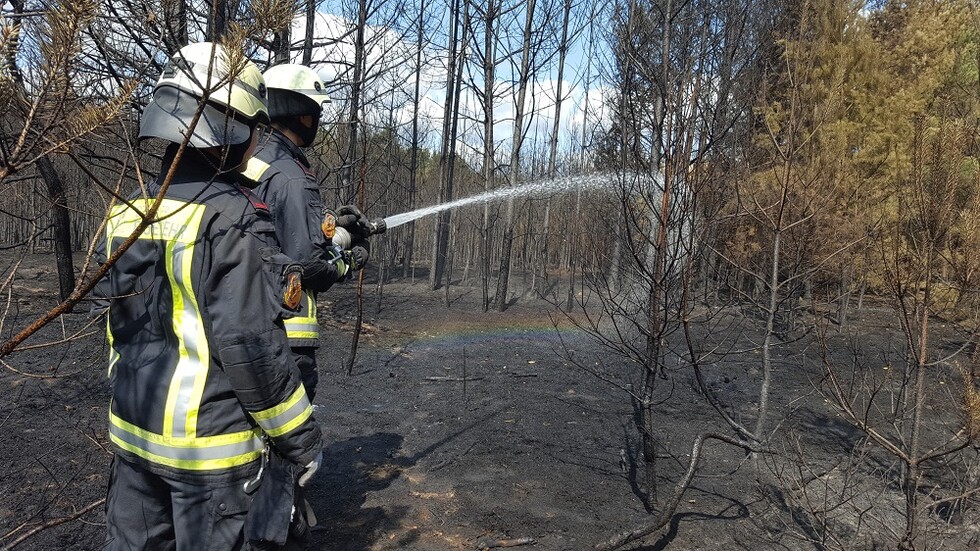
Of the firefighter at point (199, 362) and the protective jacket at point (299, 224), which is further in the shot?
the protective jacket at point (299, 224)

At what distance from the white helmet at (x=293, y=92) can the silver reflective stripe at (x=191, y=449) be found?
6.69 feet

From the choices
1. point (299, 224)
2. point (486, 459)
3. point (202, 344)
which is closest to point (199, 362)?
point (202, 344)

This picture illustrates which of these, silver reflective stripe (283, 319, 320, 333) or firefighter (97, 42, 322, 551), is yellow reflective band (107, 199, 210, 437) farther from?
silver reflective stripe (283, 319, 320, 333)

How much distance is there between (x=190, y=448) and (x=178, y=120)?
1.03 meters

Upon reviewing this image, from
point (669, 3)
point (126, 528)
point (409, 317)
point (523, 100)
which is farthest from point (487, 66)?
point (126, 528)

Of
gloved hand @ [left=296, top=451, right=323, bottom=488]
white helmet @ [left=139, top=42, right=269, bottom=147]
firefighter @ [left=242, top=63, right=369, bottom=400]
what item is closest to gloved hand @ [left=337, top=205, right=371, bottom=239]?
firefighter @ [left=242, top=63, right=369, bottom=400]

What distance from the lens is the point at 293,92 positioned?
3457mm

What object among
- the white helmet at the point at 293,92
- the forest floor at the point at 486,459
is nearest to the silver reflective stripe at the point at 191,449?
the forest floor at the point at 486,459

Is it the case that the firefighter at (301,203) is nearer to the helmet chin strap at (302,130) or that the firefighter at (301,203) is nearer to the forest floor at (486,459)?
Answer: the helmet chin strap at (302,130)

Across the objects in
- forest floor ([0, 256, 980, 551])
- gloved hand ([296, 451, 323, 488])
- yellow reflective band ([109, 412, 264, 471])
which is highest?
yellow reflective band ([109, 412, 264, 471])

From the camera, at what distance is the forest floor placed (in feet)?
12.1

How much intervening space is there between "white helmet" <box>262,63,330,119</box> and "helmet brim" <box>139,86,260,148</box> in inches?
59.2

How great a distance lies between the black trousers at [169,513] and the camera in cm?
195

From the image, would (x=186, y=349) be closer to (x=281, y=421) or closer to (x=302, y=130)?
(x=281, y=421)
